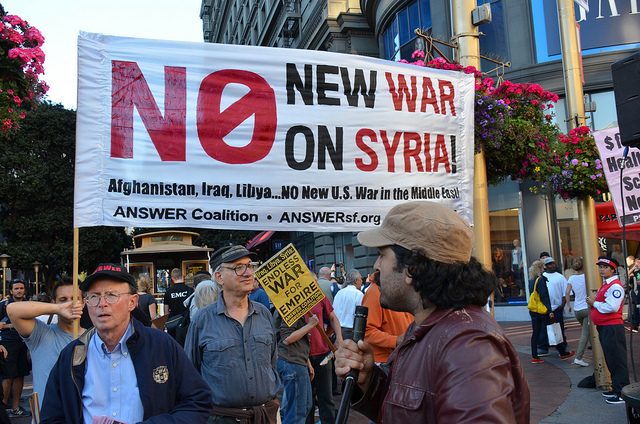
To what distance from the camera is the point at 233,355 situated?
4.08 metres

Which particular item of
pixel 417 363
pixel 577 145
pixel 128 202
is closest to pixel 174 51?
pixel 128 202

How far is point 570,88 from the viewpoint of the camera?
27.9ft

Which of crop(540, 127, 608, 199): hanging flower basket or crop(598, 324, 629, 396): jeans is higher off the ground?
crop(540, 127, 608, 199): hanging flower basket

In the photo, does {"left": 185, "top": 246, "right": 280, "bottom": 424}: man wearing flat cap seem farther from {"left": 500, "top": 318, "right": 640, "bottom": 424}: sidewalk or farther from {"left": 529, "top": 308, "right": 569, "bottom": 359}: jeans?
{"left": 529, "top": 308, "right": 569, "bottom": 359}: jeans

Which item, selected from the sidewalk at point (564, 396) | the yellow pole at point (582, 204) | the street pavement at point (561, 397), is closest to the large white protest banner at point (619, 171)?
the yellow pole at point (582, 204)

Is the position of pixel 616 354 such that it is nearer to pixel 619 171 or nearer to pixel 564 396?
pixel 564 396

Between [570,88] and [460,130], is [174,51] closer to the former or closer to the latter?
[460,130]

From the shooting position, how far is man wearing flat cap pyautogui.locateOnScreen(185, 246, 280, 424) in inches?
157

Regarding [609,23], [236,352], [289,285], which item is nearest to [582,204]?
[289,285]

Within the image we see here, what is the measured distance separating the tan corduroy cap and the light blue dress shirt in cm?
153

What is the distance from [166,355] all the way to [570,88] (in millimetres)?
7850

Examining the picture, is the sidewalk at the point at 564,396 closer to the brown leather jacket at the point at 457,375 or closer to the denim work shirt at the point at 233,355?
the denim work shirt at the point at 233,355

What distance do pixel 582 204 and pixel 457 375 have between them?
768cm

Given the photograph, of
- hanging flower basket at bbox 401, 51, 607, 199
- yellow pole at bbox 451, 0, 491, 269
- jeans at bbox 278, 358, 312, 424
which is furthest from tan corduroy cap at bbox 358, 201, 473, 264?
jeans at bbox 278, 358, 312, 424
